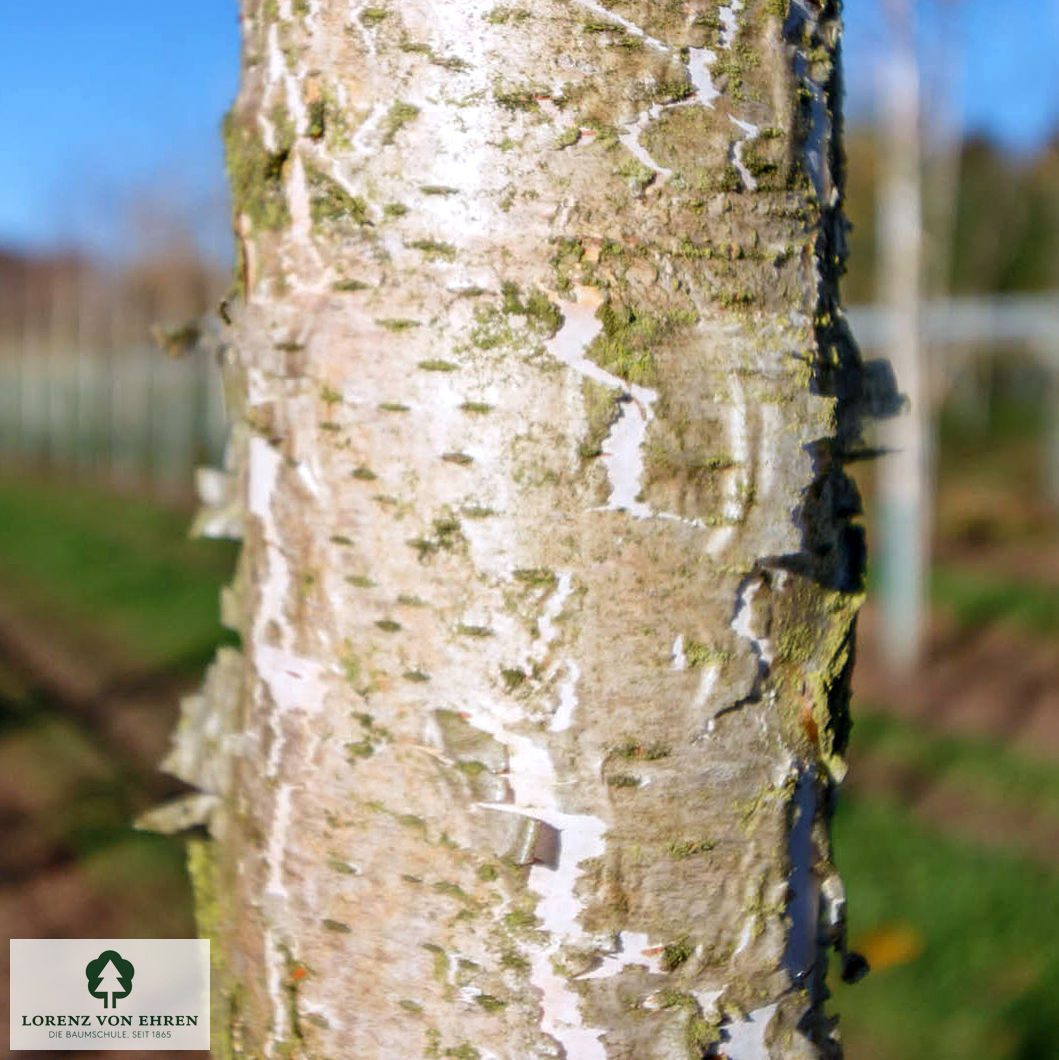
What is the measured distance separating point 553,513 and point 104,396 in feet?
69.1

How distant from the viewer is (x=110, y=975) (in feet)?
6.40

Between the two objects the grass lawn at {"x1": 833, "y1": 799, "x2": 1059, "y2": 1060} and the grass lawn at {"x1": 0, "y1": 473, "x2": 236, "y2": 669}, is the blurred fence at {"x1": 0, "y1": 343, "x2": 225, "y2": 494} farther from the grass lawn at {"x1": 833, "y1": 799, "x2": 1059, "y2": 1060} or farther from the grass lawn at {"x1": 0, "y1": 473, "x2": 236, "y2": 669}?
the grass lawn at {"x1": 833, "y1": 799, "x2": 1059, "y2": 1060}

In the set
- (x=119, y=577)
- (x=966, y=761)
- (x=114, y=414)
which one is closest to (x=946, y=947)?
(x=966, y=761)

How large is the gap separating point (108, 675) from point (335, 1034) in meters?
6.74

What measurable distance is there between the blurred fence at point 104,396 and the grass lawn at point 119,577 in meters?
1.98

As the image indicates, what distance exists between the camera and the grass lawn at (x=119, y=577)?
8.06 meters

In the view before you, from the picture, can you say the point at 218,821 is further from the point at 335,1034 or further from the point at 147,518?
the point at 147,518

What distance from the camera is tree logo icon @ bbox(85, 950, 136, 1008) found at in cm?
192

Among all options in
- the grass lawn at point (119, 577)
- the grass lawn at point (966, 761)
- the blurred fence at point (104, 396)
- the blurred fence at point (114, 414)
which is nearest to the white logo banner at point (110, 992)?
the grass lawn at point (966, 761)

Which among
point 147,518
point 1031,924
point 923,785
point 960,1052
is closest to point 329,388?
point 960,1052

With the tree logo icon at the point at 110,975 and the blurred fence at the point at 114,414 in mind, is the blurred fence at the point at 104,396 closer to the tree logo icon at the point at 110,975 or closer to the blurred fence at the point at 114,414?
the blurred fence at the point at 114,414

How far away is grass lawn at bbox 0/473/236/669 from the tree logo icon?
5.49 meters

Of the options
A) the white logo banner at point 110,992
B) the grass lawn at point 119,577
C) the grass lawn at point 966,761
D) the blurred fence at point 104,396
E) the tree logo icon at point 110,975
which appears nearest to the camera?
the white logo banner at point 110,992

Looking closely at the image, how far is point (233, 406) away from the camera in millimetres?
1100
